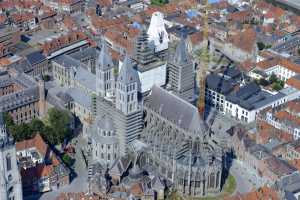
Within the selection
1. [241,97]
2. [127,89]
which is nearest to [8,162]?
[127,89]

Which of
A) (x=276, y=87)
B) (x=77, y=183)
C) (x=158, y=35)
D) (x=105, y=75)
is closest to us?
(x=77, y=183)

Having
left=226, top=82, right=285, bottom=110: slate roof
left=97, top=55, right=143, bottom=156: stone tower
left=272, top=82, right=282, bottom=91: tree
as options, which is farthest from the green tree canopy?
left=272, top=82, right=282, bottom=91: tree

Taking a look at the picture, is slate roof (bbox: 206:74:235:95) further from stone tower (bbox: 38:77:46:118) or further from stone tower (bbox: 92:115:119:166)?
stone tower (bbox: 38:77:46:118)

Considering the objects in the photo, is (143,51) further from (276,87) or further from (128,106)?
(276,87)

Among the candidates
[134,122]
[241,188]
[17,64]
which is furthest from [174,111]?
[17,64]

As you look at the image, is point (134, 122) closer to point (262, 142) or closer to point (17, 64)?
point (262, 142)

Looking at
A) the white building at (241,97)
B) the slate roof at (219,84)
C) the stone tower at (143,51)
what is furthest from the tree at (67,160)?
the slate roof at (219,84)
